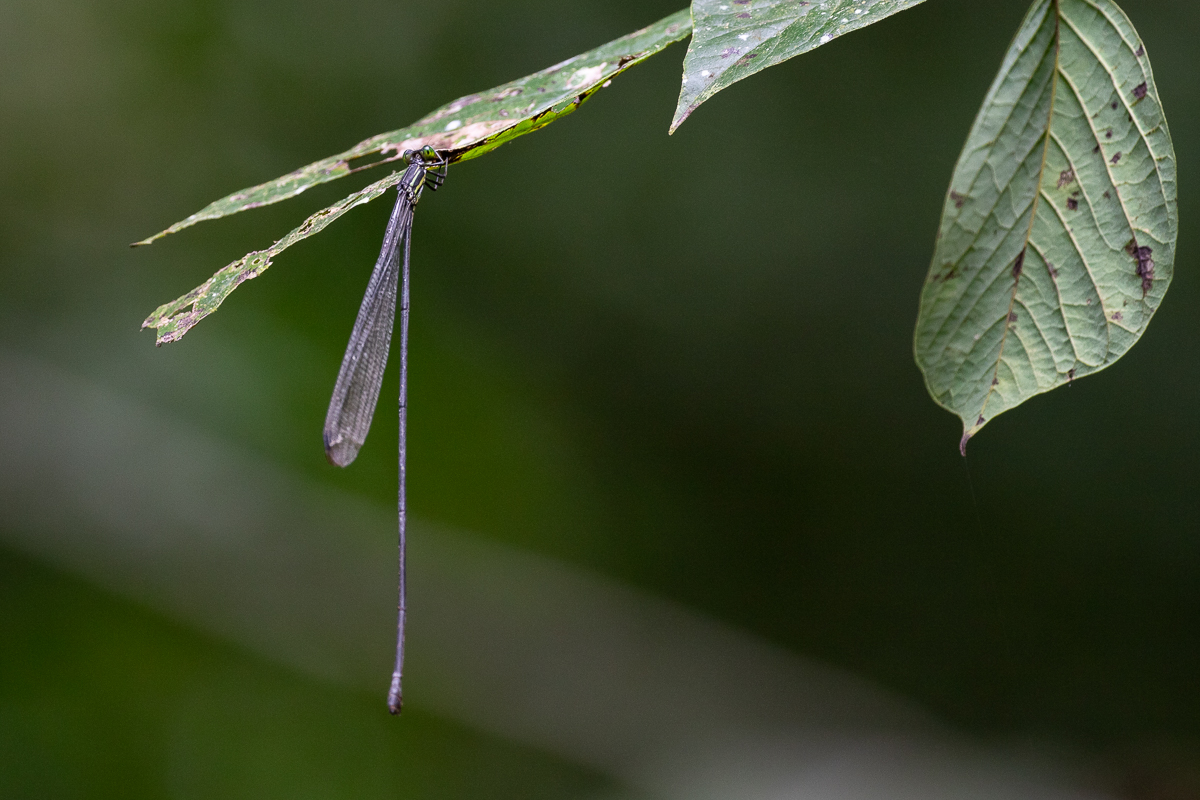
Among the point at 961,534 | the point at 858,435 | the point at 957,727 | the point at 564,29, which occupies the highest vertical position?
the point at 564,29

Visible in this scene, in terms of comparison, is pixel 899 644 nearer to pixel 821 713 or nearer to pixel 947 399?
pixel 821 713

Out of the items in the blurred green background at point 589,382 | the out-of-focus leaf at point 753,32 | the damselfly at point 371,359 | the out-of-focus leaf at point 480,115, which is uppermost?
the blurred green background at point 589,382

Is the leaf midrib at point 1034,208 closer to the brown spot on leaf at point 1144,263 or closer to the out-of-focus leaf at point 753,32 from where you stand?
the brown spot on leaf at point 1144,263

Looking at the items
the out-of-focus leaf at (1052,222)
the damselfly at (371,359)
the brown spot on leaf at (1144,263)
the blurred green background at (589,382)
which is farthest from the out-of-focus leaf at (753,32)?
the blurred green background at (589,382)

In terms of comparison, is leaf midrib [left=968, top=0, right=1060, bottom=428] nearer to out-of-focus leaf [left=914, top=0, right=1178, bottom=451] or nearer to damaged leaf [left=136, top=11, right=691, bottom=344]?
out-of-focus leaf [left=914, top=0, right=1178, bottom=451]

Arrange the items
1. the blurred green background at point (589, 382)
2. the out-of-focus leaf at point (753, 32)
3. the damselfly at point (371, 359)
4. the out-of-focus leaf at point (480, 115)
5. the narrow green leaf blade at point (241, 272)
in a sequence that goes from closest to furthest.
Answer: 1. the out-of-focus leaf at point (753, 32)
2. the narrow green leaf blade at point (241, 272)
3. the out-of-focus leaf at point (480, 115)
4. the damselfly at point (371, 359)
5. the blurred green background at point (589, 382)

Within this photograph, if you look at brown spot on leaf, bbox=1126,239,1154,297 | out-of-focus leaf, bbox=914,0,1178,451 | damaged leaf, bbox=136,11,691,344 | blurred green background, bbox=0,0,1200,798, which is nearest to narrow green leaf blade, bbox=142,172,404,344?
damaged leaf, bbox=136,11,691,344

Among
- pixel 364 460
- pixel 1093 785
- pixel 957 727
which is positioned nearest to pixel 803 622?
pixel 957 727
